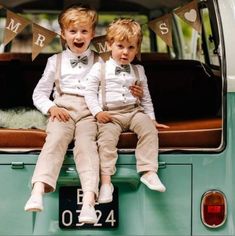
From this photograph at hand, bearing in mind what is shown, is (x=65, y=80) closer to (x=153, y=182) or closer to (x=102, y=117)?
(x=102, y=117)

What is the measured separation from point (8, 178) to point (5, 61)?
1482 millimetres

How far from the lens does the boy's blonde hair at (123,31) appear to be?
478 cm

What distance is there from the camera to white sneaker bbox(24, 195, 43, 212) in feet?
14.1

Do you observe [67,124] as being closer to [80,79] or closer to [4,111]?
[80,79]

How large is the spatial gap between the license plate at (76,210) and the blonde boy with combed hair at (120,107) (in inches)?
6.8

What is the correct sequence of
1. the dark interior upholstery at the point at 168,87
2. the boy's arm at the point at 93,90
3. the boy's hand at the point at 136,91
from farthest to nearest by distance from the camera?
the dark interior upholstery at the point at 168,87, the boy's hand at the point at 136,91, the boy's arm at the point at 93,90

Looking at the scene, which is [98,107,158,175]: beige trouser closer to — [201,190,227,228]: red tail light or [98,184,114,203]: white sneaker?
[98,184,114,203]: white sneaker

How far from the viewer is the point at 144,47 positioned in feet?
26.7

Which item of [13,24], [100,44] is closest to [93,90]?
[100,44]

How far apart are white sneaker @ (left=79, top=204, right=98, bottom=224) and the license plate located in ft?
0.75

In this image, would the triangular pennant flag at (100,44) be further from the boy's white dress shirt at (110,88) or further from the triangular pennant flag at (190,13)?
the triangular pennant flag at (190,13)

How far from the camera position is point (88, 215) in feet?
14.2

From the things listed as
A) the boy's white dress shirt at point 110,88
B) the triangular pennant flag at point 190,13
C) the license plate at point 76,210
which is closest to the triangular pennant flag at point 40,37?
the boy's white dress shirt at point 110,88

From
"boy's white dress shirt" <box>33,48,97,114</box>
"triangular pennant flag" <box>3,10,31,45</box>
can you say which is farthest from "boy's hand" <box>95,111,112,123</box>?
"triangular pennant flag" <box>3,10,31,45</box>
